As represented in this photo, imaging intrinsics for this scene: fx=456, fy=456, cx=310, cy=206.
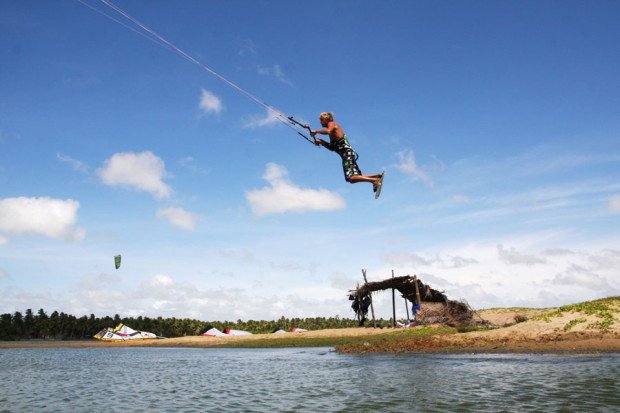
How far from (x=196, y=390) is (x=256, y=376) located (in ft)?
13.0

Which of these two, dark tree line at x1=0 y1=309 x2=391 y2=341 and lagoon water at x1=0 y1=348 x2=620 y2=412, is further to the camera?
dark tree line at x1=0 y1=309 x2=391 y2=341

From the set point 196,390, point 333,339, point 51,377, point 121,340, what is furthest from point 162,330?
point 196,390

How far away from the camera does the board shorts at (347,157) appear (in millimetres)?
15156

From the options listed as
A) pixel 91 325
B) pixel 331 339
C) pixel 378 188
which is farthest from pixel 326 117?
pixel 91 325

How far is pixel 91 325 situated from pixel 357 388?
9886 centimetres

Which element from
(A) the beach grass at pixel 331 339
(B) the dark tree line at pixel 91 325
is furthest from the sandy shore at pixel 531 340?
(B) the dark tree line at pixel 91 325

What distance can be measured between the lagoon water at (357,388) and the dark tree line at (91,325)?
240 ft

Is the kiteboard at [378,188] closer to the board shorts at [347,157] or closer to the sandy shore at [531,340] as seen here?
the board shorts at [347,157]

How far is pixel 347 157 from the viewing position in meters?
15.1

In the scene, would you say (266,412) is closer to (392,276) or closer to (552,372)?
(552,372)

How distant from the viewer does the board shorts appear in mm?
15156

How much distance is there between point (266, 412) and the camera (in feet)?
34.8

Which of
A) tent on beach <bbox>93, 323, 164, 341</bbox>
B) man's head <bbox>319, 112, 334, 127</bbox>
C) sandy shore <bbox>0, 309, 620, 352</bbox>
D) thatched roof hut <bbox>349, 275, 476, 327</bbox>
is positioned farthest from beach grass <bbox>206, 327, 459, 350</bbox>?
tent on beach <bbox>93, 323, 164, 341</bbox>

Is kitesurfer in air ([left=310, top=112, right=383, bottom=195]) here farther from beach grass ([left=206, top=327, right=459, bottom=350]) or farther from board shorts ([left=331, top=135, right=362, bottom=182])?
beach grass ([left=206, top=327, right=459, bottom=350])
